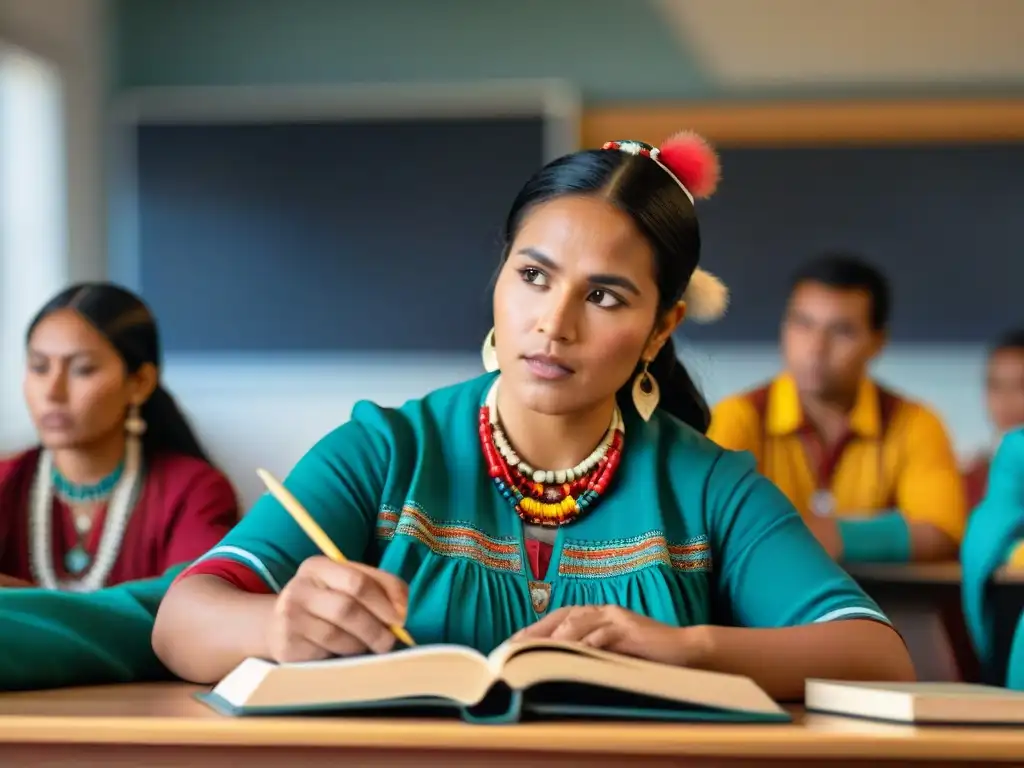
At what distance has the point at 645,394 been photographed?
1627mm

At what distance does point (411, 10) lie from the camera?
19.2 ft

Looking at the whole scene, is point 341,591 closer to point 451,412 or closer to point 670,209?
point 451,412

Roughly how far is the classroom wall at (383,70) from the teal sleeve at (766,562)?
4.18 meters

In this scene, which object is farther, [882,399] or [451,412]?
[882,399]

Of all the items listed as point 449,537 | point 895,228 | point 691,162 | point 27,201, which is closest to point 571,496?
point 449,537

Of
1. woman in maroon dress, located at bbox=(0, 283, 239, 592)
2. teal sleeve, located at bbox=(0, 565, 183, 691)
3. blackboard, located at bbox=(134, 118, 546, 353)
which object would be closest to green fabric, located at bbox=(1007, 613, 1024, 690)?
teal sleeve, located at bbox=(0, 565, 183, 691)

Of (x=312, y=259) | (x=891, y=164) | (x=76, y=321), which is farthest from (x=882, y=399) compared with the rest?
(x=312, y=259)

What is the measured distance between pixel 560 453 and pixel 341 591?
0.46 m

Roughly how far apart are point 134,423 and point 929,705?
1.83 metres

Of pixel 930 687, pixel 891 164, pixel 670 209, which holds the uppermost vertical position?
pixel 891 164

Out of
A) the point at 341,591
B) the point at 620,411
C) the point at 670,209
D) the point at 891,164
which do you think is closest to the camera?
the point at 341,591

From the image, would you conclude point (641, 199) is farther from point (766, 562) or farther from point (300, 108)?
point (300, 108)

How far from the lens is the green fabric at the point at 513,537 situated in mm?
1398

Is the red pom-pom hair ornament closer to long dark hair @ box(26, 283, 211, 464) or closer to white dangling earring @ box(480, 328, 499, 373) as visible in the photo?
white dangling earring @ box(480, 328, 499, 373)
